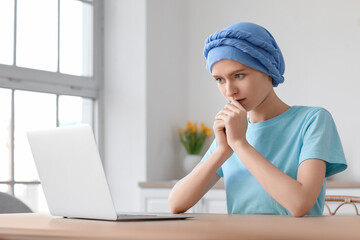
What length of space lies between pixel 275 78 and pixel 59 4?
8.37 feet

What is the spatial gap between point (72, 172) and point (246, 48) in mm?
605

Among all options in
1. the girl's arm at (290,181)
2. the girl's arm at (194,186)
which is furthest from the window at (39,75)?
the girl's arm at (290,181)

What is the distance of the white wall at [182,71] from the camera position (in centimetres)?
379

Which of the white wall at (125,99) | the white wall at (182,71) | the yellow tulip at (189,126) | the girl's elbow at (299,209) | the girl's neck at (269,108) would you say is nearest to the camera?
the girl's elbow at (299,209)

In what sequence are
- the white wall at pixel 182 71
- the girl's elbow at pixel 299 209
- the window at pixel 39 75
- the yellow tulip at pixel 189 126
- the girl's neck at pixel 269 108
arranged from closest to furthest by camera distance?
the girl's elbow at pixel 299 209 < the girl's neck at pixel 269 108 < the window at pixel 39 75 < the white wall at pixel 182 71 < the yellow tulip at pixel 189 126

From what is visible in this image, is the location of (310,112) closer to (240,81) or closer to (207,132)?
(240,81)

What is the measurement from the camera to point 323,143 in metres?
1.65

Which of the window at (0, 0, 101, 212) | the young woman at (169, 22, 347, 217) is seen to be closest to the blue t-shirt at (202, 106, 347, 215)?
the young woman at (169, 22, 347, 217)

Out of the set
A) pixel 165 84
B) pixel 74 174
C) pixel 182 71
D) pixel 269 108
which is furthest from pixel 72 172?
pixel 182 71

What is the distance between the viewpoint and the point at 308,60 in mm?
3947

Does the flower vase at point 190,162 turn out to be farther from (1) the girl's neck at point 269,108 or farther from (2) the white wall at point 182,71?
(1) the girl's neck at point 269,108

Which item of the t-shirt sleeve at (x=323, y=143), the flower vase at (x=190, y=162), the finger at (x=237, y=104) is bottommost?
the flower vase at (x=190, y=162)

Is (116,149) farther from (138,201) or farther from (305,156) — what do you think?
(305,156)

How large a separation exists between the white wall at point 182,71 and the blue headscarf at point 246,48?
2.13 meters
